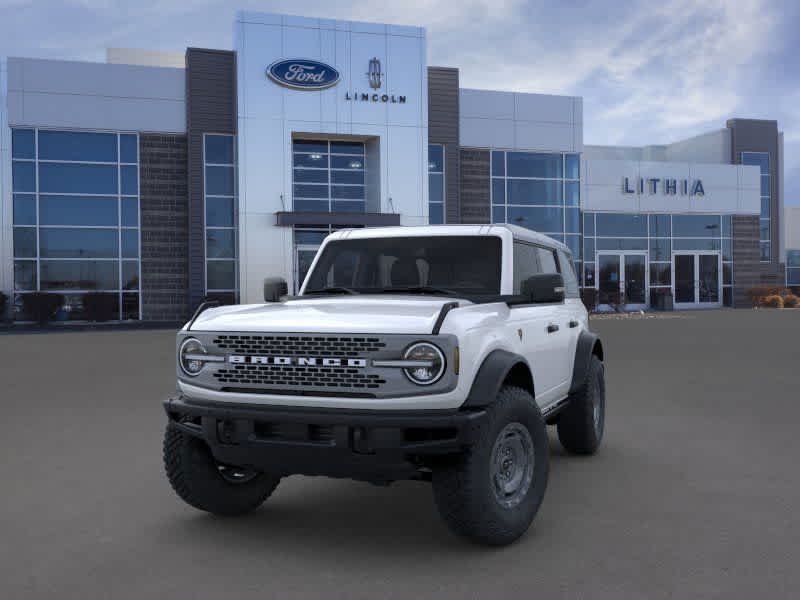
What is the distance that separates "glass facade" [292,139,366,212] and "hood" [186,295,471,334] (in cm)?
2526

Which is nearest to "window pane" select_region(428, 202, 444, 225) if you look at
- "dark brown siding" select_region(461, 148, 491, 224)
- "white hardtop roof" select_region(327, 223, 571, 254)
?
"dark brown siding" select_region(461, 148, 491, 224)

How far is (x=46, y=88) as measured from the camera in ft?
91.8

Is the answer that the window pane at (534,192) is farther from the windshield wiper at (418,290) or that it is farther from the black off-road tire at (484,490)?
the black off-road tire at (484,490)

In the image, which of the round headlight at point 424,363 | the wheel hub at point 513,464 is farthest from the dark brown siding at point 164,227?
the round headlight at point 424,363

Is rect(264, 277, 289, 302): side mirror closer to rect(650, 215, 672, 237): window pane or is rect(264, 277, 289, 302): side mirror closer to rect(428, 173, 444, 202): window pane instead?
rect(428, 173, 444, 202): window pane

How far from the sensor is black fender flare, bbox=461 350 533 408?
163 inches

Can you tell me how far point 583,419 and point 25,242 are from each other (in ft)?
87.0

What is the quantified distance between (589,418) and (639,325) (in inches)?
814

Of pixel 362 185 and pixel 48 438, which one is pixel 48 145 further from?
pixel 48 438

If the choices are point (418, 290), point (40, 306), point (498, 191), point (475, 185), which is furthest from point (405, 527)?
point (498, 191)

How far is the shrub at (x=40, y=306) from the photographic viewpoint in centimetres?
2744

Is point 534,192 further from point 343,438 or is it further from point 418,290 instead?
point 343,438

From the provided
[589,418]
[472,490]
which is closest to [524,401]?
[472,490]

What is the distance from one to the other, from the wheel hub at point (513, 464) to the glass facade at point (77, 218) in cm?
2632
